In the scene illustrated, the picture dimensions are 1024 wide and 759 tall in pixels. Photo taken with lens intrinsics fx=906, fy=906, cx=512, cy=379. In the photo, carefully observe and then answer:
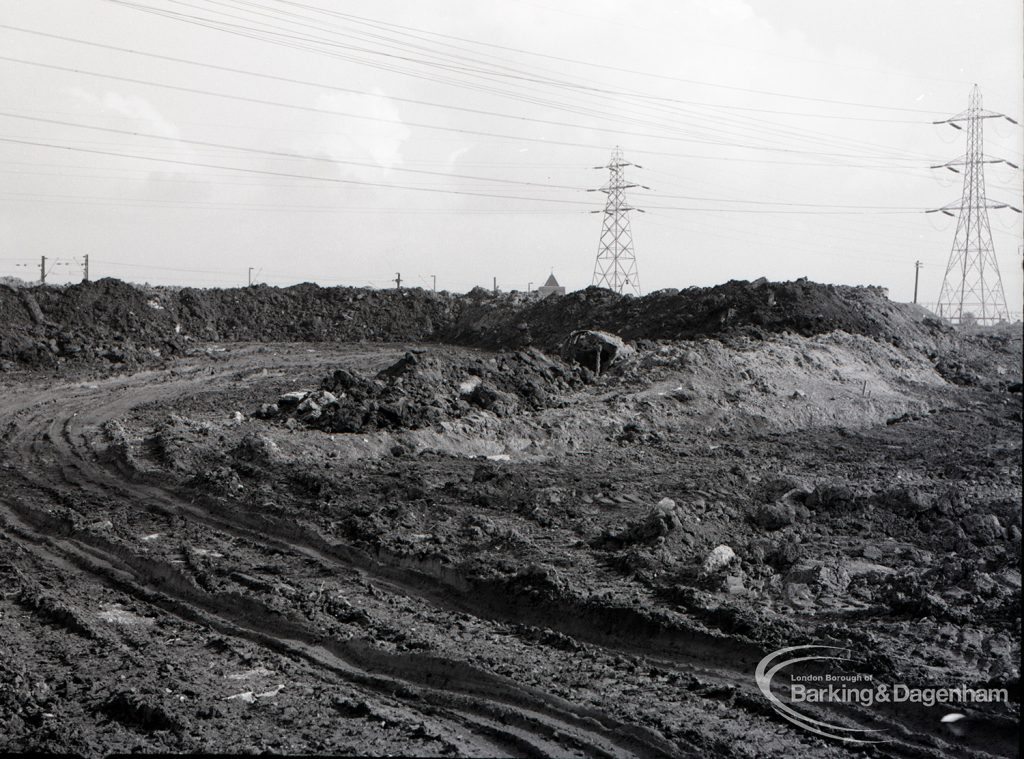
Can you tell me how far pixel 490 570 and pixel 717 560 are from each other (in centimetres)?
211

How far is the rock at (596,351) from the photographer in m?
20.3

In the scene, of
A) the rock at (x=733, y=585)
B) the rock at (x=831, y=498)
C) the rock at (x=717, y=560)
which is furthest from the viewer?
the rock at (x=831, y=498)

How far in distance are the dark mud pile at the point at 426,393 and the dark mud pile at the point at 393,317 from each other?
679 centimetres

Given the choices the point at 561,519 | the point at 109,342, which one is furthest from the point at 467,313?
the point at 561,519

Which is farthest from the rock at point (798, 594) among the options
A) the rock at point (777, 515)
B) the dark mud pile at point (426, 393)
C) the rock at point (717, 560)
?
the dark mud pile at point (426, 393)

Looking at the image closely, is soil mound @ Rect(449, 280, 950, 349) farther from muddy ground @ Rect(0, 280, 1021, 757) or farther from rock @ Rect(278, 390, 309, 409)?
rock @ Rect(278, 390, 309, 409)

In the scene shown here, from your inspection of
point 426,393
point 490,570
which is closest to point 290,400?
point 426,393

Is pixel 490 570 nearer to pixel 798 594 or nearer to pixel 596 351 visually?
pixel 798 594

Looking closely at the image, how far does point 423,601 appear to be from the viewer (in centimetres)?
791

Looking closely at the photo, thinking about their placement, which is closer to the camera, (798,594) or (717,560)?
(798,594)

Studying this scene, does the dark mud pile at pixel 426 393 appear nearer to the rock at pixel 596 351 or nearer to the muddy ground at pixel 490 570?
the muddy ground at pixel 490 570

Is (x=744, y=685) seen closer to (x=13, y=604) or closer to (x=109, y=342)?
(x=13, y=604)

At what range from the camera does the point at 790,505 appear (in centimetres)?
1035

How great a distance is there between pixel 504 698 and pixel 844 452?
9.82m
